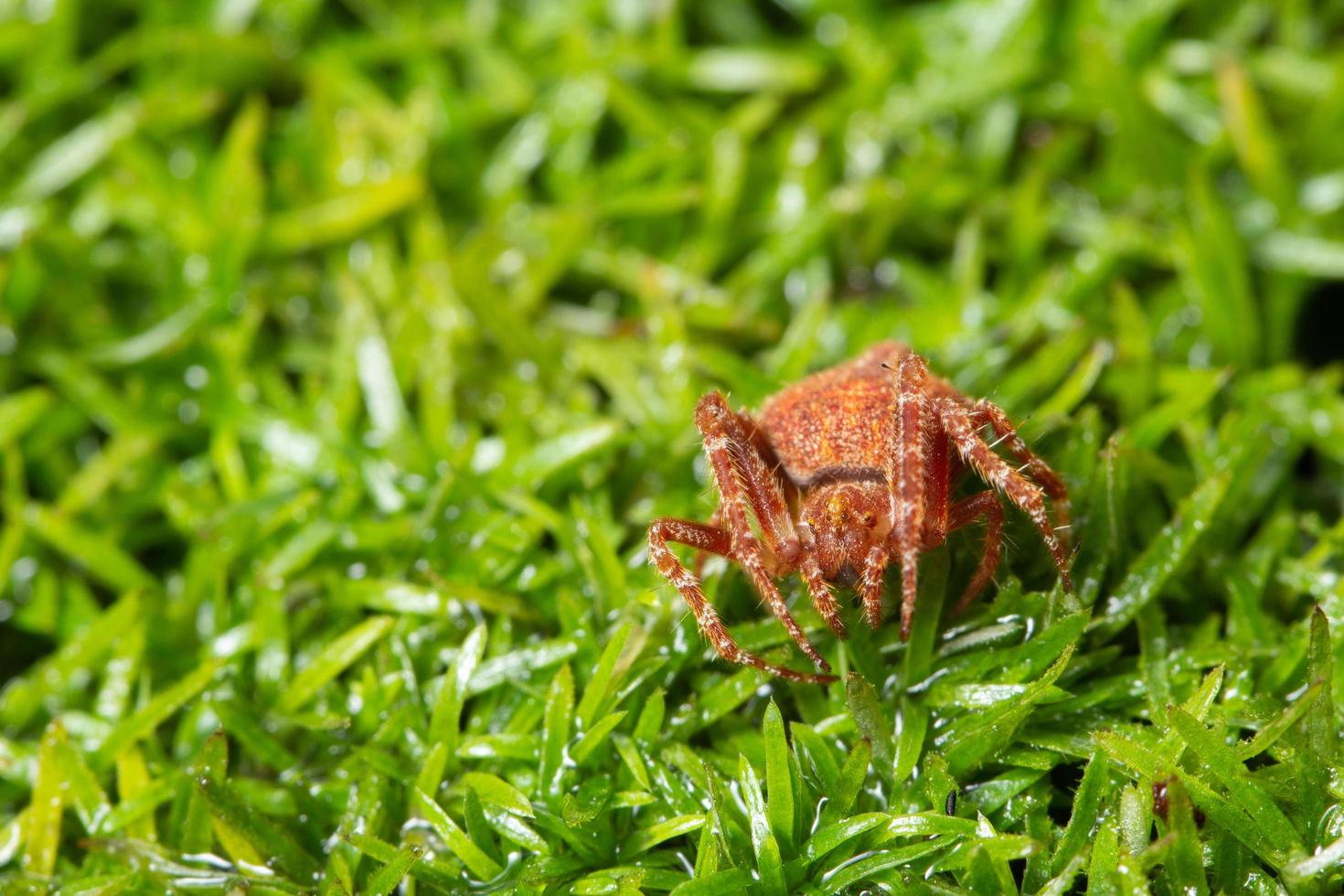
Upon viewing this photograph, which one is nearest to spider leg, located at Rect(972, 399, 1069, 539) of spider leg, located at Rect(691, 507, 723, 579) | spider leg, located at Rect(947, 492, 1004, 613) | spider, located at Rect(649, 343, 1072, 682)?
spider, located at Rect(649, 343, 1072, 682)

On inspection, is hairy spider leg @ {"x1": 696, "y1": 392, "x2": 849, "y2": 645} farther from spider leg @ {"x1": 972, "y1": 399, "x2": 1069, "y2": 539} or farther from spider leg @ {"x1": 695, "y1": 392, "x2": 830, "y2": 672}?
spider leg @ {"x1": 972, "y1": 399, "x2": 1069, "y2": 539}

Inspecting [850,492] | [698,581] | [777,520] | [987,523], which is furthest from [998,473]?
[698,581]

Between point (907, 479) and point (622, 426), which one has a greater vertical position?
point (907, 479)

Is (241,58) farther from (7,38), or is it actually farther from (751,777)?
(751,777)

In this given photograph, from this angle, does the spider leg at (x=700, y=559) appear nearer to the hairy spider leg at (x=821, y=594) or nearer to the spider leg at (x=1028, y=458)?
the hairy spider leg at (x=821, y=594)

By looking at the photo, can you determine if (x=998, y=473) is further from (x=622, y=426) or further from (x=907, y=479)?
(x=622, y=426)

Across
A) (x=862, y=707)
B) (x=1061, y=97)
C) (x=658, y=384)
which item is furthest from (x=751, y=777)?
(x=1061, y=97)

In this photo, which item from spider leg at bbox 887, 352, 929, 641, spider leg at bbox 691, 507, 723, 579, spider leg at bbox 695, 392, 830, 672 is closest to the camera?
spider leg at bbox 887, 352, 929, 641

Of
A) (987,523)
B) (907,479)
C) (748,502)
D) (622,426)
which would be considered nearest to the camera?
(907,479)

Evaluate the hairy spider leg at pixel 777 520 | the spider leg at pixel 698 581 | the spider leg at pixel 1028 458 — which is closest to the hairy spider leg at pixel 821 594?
the hairy spider leg at pixel 777 520
